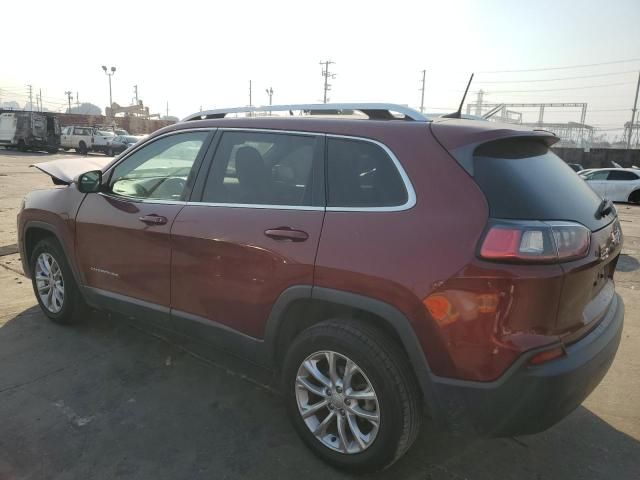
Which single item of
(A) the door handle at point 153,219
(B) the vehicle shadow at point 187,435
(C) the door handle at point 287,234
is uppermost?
(C) the door handle at point 287,234

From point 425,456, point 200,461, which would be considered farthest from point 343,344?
point 200,461

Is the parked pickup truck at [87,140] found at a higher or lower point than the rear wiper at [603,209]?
higher

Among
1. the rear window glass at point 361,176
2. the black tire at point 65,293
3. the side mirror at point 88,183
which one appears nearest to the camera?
the rear window glass at point 361,176

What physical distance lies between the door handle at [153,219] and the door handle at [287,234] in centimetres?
89

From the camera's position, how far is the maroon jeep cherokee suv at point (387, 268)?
6.54 feet

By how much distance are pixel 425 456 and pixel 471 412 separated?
27.0 inches

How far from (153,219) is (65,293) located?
1466 millimetres

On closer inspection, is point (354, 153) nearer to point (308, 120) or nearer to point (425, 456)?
point (308, 120)

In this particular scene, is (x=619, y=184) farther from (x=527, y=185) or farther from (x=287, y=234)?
(x=287, y=234)

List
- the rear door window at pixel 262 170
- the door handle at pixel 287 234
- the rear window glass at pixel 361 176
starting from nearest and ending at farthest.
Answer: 1. the rear window glass at pixel 361 176
2. the door handle at pixel 287 234
3. the rear door window at pixel 262 170

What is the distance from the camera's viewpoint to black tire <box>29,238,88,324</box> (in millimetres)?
3996

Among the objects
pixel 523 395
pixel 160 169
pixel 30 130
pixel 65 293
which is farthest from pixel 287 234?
pixel 30 130

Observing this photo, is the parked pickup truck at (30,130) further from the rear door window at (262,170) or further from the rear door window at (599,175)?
the rear door window at (262,170)

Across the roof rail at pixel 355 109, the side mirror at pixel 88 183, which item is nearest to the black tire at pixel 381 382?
the roof rail at pixel 355 109
